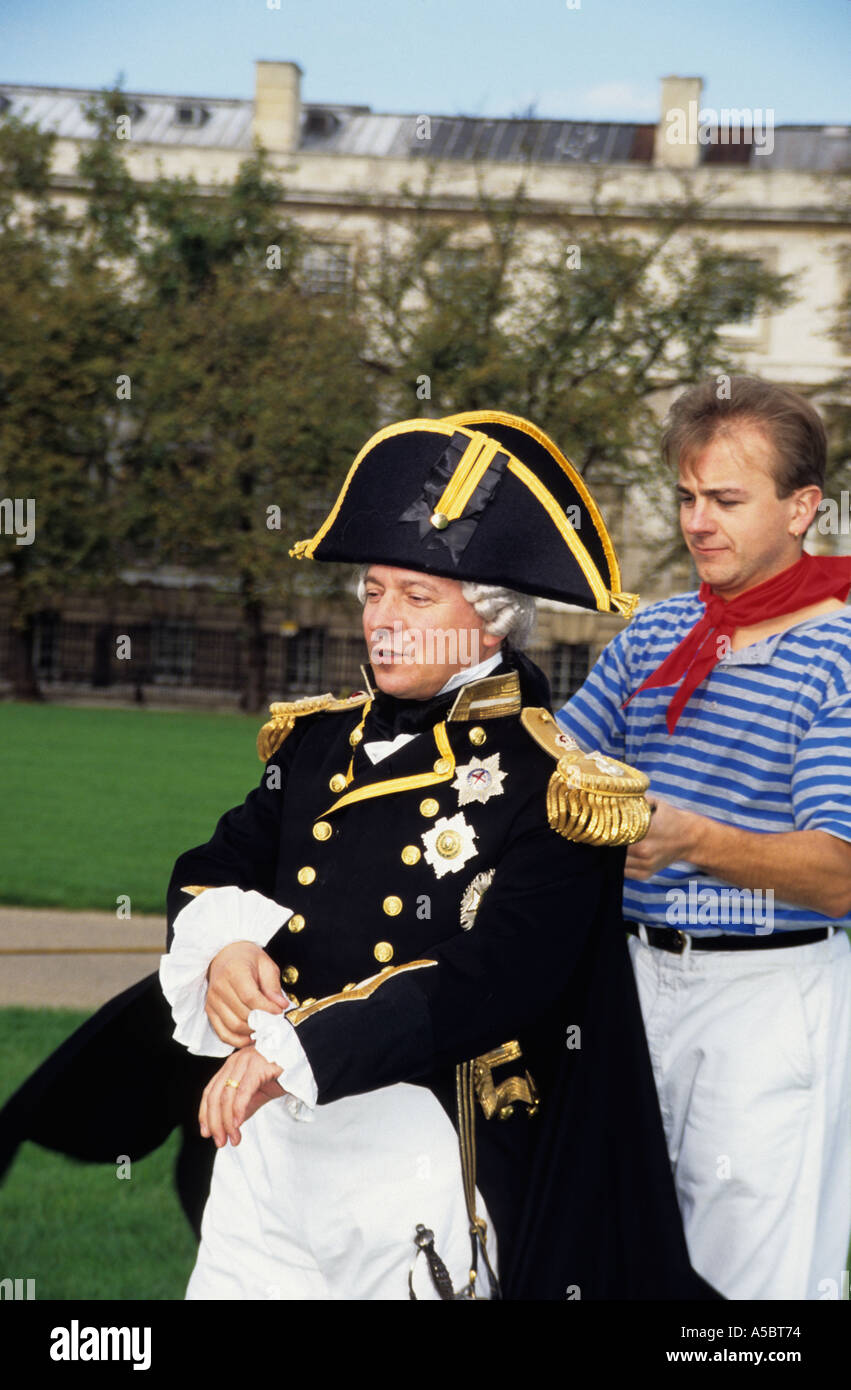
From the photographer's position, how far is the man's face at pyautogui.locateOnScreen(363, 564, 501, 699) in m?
2.33

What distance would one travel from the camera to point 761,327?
30.7 metres

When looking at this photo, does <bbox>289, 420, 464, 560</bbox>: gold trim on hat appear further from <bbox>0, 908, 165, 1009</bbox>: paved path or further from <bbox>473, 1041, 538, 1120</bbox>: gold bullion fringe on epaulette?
<bbox>0, 908, 165, 1009</bbox>: paved path

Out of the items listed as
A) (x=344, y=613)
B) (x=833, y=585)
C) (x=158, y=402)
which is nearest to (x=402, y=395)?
(x=158, y=402)

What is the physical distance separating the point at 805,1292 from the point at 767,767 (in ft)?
3.18

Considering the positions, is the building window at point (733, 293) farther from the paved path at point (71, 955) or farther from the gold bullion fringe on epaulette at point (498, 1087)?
the gold bullion fringe on epaulette at point (498, 1087)

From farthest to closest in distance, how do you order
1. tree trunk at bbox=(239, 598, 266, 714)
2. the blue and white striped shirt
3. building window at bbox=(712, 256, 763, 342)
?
tree trunk at bbox=(239, 598, 266, 714) → building window at bbox=(712, 256, 763, 342) → the blue and white striped shirt

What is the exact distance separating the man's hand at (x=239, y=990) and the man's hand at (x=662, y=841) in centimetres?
63

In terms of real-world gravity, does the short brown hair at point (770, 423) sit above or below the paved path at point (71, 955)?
above

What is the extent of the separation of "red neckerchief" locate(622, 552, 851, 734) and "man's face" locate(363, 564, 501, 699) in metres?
0.64

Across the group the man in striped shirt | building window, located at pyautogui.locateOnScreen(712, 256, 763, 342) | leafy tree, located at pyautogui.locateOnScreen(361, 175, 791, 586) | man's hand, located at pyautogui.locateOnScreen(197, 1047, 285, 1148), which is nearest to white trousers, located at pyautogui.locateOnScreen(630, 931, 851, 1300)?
the man in striped shirt

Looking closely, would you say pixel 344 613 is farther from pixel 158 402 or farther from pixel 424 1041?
pixel 424 1041

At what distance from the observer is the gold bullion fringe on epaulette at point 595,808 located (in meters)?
2.19

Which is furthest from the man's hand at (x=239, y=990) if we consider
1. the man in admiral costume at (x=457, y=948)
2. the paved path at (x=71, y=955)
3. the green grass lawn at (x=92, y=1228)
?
the paved path at (x=71, y=955)

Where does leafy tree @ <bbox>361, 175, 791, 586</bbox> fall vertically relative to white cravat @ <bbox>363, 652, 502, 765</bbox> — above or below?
above
